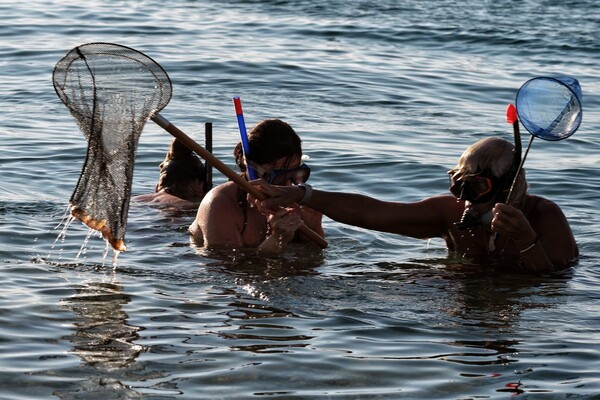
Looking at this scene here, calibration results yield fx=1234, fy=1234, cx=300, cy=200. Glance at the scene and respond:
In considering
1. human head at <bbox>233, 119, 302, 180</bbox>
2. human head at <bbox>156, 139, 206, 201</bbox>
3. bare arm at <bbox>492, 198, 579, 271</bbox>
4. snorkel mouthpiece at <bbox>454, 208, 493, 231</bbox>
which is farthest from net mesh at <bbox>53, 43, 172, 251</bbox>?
human head at <bbox>156, 139, 206, 201</bbox>

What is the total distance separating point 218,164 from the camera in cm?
677

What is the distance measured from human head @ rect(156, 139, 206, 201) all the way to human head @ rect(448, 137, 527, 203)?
8.73 ft

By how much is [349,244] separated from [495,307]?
80.0 inches

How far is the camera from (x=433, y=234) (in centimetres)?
770

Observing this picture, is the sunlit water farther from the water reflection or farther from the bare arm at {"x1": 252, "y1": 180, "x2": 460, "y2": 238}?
the bare arm at {"x1": 252, "y1": 180, "x2": 460, "y2": 238}

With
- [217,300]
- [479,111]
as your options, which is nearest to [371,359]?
[217,300]

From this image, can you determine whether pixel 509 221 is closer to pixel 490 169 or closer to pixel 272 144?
pixel 490 169

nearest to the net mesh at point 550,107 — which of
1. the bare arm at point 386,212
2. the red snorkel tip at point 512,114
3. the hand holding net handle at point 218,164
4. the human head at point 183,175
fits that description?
the red snorkel tip at point 512,114

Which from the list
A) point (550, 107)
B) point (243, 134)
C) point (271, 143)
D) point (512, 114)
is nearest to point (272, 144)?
point (271, 143)

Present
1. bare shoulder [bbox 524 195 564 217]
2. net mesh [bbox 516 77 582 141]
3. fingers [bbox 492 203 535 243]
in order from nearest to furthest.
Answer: net mesh [bbox 516 77 582 141], fingers [bbox 492 203 535 243], bare shoulder [bbox 524 195 564 217]

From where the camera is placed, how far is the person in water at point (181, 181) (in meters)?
9.14

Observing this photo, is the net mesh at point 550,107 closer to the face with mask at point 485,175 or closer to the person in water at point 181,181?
the face with mask at point 485,175

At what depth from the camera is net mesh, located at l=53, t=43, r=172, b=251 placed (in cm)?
614

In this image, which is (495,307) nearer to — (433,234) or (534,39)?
(433,234)
